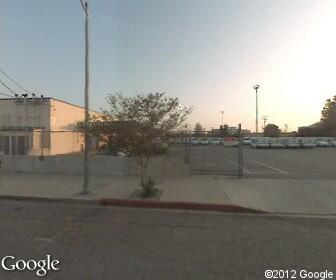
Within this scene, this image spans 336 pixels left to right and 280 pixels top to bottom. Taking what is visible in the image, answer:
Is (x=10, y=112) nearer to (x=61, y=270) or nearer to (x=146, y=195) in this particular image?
(x=146, y=195)

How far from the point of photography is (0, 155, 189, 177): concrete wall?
16766mm

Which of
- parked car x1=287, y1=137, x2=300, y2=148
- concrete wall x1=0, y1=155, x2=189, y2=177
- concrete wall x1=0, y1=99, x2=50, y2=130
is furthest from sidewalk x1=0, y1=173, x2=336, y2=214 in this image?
parked car x1=287, y1=137, x2=300, y2=148

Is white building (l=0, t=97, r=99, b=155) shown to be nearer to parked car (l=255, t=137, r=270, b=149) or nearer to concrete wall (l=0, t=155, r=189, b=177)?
concrete wall (l=0, t=155, r=189, b=177)

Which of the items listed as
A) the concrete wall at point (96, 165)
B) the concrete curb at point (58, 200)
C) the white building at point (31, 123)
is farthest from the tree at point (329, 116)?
the concrete curb at point (58, 200)

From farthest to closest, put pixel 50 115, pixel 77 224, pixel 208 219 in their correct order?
pixel 50 115 → pixel 208 219 → pixel 77 224

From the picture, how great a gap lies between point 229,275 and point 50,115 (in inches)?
1218

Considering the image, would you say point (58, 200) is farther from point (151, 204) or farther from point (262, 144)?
point (262, 144)

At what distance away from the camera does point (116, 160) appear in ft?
56.2

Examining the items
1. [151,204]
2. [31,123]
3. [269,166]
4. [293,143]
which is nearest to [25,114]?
[31,123]

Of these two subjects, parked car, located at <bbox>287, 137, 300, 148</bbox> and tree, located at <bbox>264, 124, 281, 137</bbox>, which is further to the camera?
tree, located at <bbox>264, 124, 281, 137</bbox>

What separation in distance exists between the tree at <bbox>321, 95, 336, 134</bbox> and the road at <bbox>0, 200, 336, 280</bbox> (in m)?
88.5

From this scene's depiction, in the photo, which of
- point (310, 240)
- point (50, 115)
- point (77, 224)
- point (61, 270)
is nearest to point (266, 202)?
point (310, 240)

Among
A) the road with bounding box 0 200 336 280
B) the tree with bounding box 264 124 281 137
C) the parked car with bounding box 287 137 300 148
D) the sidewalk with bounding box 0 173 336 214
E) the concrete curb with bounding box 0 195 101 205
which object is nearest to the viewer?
the road with bounding box 0 200 336 280

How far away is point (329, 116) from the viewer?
96.8 metres
